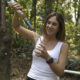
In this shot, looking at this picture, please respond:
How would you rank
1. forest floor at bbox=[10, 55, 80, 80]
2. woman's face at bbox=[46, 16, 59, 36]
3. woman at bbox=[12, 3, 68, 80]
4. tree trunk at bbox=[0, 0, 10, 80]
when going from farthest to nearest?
forest floor at bbox=[10, 55, 80, 80]
tree trunk at bbox=[0, 0, 10, 80]
woman's face at bbox=[46, 16, 59, 36]
woman at bbox=[12, 3, 68, 80]

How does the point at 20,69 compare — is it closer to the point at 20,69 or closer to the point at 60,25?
the point at 20,69

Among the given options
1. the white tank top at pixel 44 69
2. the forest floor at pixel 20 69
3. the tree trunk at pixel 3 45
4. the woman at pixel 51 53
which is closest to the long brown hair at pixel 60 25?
the woman at pixel 51 53

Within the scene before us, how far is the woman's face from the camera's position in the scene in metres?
1.70

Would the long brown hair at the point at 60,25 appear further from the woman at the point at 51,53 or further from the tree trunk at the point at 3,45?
the tree trunk at the point at 3,45

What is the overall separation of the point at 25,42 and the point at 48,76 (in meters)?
4.25

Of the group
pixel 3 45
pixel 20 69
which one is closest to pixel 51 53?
pixel 3 45

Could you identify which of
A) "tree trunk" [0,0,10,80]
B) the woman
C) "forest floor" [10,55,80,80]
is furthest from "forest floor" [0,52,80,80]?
the woman

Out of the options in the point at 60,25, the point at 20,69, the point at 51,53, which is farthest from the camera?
the point at 20,69

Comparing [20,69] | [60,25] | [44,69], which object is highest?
[60,25]

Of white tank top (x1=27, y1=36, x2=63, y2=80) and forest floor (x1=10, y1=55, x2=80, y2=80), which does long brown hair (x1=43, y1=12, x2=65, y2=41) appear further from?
forest floor (x1=10, y1=55, x2=80, y2=80)

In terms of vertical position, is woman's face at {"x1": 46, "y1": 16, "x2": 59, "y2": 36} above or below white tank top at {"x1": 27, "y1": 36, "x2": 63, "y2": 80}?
above

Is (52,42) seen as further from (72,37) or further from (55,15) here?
(72,37)

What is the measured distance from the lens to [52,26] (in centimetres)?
170

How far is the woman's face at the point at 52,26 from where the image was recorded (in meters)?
1.70
